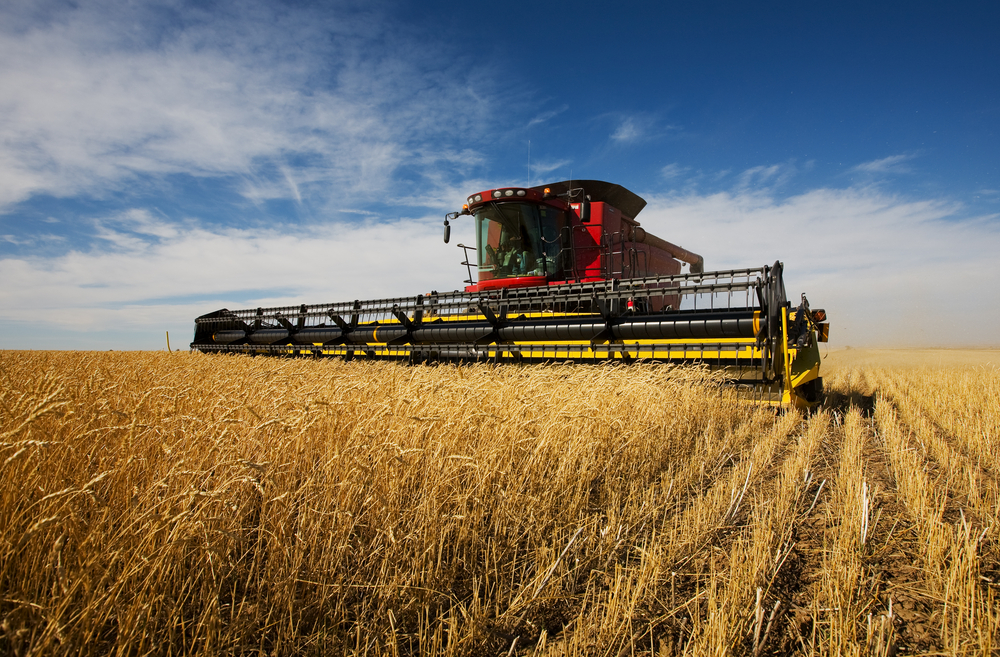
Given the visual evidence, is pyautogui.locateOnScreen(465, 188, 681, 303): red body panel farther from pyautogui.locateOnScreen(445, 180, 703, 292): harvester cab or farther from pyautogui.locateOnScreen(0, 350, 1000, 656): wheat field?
pyautogui.locateOnScreen(0, 350, 1000, 656): wheat field

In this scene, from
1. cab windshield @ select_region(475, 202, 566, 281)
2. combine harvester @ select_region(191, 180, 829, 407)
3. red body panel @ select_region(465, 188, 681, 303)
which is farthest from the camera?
cab windshield @ select_region(475, 202, 566, 281)

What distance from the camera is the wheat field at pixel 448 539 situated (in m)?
1.39

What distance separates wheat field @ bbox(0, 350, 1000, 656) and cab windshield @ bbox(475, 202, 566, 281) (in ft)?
17.3

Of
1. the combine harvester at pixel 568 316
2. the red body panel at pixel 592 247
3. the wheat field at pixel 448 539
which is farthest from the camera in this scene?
the red body panel at pixel 592 247

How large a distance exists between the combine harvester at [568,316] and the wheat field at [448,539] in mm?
2064

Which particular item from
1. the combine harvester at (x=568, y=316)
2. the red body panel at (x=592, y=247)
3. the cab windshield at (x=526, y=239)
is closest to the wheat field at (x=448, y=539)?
the combine harvester at (x=568, y=316)

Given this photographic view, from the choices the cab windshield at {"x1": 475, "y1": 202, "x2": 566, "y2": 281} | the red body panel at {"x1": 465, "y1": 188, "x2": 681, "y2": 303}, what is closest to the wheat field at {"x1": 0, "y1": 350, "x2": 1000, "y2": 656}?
the red body panel at {"x1": 465, "y1": 188, "x2": 681, "y2": 303}

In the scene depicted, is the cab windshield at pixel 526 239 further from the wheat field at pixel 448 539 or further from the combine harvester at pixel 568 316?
the wheat field at pixel 448 539

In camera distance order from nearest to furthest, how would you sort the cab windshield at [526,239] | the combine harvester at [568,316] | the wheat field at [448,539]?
the wheat field at [448,539] < the combine harvester at [568,316] < the cab windshield at [526,239]

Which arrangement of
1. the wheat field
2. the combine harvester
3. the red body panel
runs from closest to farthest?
the wheat field
the combine harvester
the red body panel

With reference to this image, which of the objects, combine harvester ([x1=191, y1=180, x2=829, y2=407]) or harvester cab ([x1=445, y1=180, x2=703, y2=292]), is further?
harvester cab ([x1=445, y1=180, x2=703, y2=292])

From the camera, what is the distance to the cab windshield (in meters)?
8.39

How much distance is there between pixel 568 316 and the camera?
6.46m

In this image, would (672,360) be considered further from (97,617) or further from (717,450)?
(97,617)
